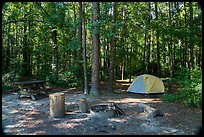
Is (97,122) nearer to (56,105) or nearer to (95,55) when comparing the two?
(56,105)

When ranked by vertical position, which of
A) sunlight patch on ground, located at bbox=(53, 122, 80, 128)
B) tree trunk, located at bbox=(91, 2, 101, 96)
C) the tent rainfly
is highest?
tree trunk, located at bbox=(91, 2, 101, 96)

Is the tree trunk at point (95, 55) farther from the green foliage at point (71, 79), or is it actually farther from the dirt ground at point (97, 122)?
the green foliage at point (71, 79)

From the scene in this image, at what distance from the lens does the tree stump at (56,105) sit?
23.3 ft

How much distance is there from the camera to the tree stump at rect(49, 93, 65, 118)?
7113 millimetres

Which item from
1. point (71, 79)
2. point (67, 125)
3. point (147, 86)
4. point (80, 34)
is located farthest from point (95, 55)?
point (67, 125)

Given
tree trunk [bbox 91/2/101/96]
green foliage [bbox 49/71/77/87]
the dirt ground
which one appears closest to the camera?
the dirt ground

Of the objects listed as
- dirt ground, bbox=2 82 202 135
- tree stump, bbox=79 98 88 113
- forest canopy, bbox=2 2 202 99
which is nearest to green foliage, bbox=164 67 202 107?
dirt ground, bbox=2 82 202 135

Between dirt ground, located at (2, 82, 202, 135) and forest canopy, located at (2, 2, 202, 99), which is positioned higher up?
forest canopy, located at (2, 2, 202, 99)

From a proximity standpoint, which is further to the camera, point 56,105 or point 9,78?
point 9,78

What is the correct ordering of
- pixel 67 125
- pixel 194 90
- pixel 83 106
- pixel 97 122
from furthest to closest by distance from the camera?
pixel 194 90 < pixel 83 106 < pixel 97 122 < pixel 67 125

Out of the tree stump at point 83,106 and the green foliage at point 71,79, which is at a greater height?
the green foliage at point 71,79

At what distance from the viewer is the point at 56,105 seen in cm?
716

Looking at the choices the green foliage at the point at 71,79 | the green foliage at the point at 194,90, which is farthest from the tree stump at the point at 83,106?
the green foliage at the point at 71,79

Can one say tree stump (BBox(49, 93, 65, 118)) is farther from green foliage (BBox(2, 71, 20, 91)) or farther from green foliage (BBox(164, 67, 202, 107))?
green foliage (BBox(2, 71, 20, 91))
